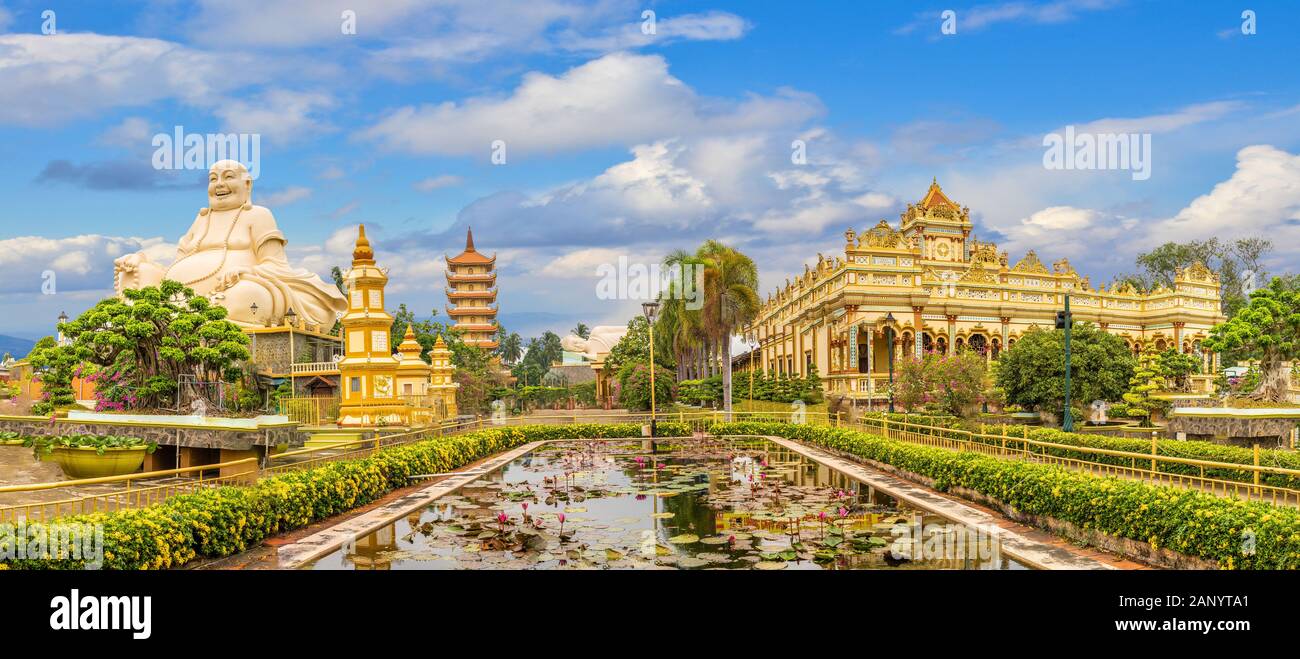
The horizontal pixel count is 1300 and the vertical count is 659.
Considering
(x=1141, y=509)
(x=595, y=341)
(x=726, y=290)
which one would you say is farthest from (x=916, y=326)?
(x=595, y=341)

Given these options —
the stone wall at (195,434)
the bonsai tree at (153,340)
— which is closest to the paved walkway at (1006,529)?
the stone wall at (195,434)

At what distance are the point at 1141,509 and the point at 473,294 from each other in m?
71.0

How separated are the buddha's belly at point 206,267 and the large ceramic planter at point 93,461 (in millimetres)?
22931

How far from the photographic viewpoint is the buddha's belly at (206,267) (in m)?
36.7

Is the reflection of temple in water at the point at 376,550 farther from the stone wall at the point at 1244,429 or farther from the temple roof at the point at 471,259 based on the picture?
the temple roof at the point at 471,259

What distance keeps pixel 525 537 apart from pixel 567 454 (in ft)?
41.9

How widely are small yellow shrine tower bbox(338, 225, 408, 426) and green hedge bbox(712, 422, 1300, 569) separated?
14.6 m

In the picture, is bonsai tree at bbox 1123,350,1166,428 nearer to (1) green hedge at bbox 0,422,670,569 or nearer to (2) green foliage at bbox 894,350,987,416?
(2) green foliage at bbox 894,350,987,416

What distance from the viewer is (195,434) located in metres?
15.6

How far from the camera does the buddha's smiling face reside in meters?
38.3

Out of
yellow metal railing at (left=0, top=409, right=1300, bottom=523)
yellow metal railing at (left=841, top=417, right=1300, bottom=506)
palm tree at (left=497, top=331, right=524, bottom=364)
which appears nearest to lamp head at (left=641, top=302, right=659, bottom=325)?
yellow metal railing at (left=0, top=409, right=1300, bottom=523)

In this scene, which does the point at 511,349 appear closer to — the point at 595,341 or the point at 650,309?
the point at 595,341
